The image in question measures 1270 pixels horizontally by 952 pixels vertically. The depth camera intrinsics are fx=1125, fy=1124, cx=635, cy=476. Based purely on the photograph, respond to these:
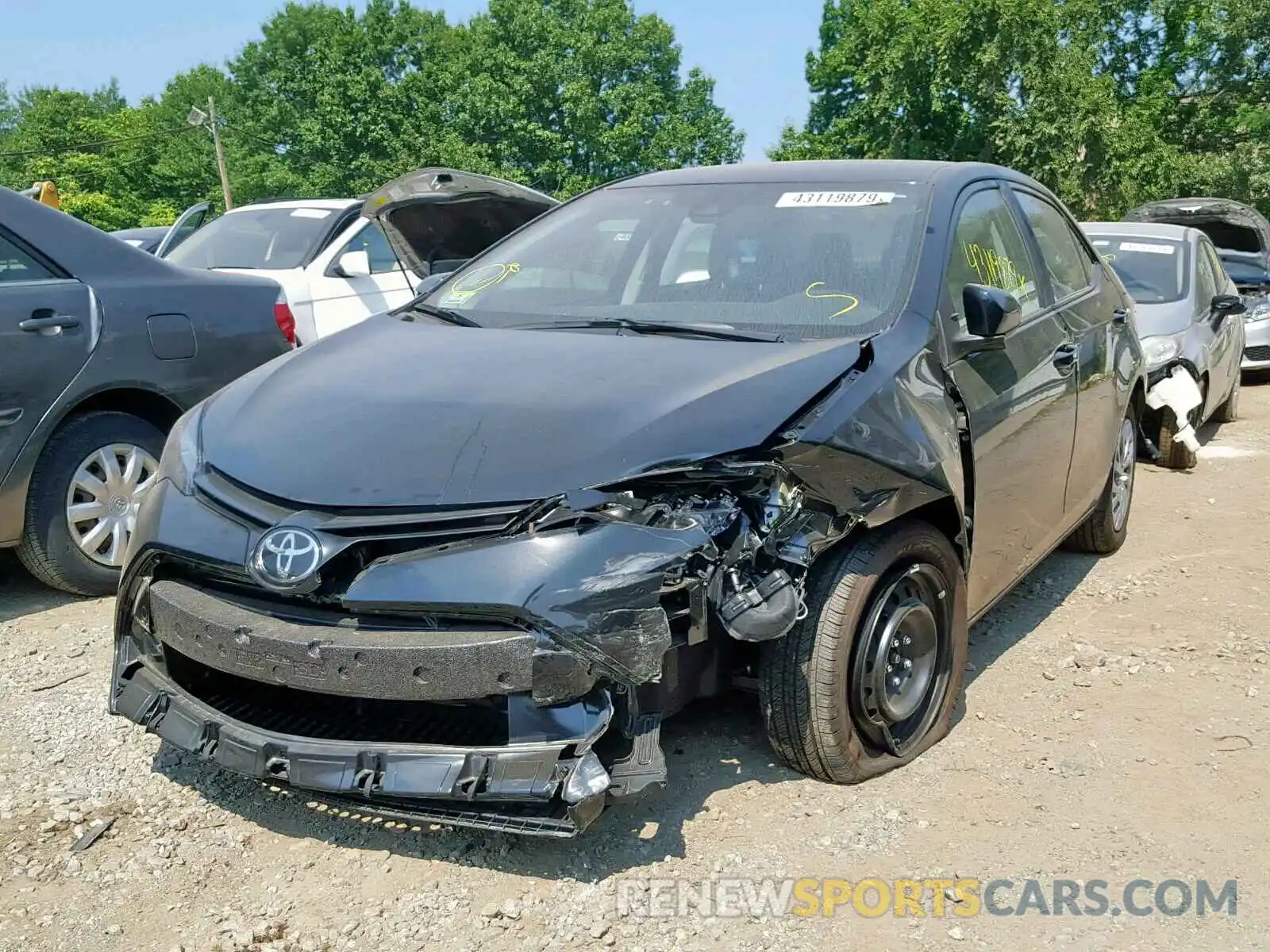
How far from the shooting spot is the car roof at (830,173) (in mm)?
3740

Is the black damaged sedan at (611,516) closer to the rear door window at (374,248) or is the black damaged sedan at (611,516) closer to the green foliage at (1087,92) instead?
the rear door window at (374,248)

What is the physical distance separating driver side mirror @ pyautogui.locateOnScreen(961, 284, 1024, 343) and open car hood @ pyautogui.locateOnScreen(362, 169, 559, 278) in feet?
9.36

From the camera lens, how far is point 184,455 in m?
2.99

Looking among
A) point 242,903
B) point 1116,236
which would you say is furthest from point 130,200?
point 242,903

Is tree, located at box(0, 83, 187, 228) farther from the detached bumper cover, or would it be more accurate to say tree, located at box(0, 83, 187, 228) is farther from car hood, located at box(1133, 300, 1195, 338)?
the detached bumper cover

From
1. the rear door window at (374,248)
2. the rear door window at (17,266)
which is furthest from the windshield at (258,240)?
the rear door window at (17,266)

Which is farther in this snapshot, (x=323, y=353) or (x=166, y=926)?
(x=323, y=353)

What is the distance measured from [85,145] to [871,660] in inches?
2882

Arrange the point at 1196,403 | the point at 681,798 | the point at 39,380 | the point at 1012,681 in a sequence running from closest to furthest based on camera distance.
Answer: the point at 681,798
the point at 1012,681
the point at 39,380
the point at 1196,403

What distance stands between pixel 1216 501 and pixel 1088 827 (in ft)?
13.3

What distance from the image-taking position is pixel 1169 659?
403 centimetres

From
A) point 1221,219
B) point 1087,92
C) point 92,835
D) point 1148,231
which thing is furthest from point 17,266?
point 1087,92

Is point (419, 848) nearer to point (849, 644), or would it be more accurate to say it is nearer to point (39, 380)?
point (849, 644)

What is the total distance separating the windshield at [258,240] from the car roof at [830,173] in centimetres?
435
